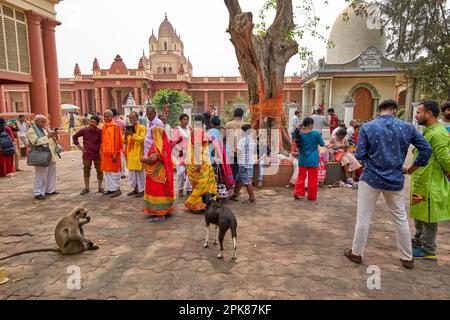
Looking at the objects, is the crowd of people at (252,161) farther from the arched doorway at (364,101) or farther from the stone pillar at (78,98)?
the stone pillar at (78,98)

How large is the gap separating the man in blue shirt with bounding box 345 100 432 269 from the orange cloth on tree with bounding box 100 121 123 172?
4.31m

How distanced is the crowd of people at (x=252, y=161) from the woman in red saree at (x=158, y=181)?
0.01m

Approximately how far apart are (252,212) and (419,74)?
38.7 feet

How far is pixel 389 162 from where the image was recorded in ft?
9.91

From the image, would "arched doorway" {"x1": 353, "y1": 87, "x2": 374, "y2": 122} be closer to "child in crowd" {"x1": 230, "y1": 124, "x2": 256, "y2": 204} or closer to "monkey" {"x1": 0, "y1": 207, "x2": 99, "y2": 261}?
"child in crowd" {"x1": 230, "y1": 124, "x2": 256, "y2": 204}

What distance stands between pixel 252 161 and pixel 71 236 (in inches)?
125

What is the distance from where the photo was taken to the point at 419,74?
42.5 feet

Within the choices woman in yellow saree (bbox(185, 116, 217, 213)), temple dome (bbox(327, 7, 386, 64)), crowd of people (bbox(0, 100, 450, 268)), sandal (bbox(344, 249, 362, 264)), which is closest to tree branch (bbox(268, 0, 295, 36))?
crowd of people (bbox(0, 100, 450, 268))

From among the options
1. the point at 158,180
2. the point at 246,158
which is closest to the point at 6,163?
the point at 158,180

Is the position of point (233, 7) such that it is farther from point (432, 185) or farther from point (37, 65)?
point (37, 65)

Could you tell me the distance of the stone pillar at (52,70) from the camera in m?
12.9

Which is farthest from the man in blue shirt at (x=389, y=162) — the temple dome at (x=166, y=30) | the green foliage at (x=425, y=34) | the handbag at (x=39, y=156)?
the temple dome at (x=166, y=30)

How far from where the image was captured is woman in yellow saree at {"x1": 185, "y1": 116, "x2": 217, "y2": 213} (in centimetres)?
493
